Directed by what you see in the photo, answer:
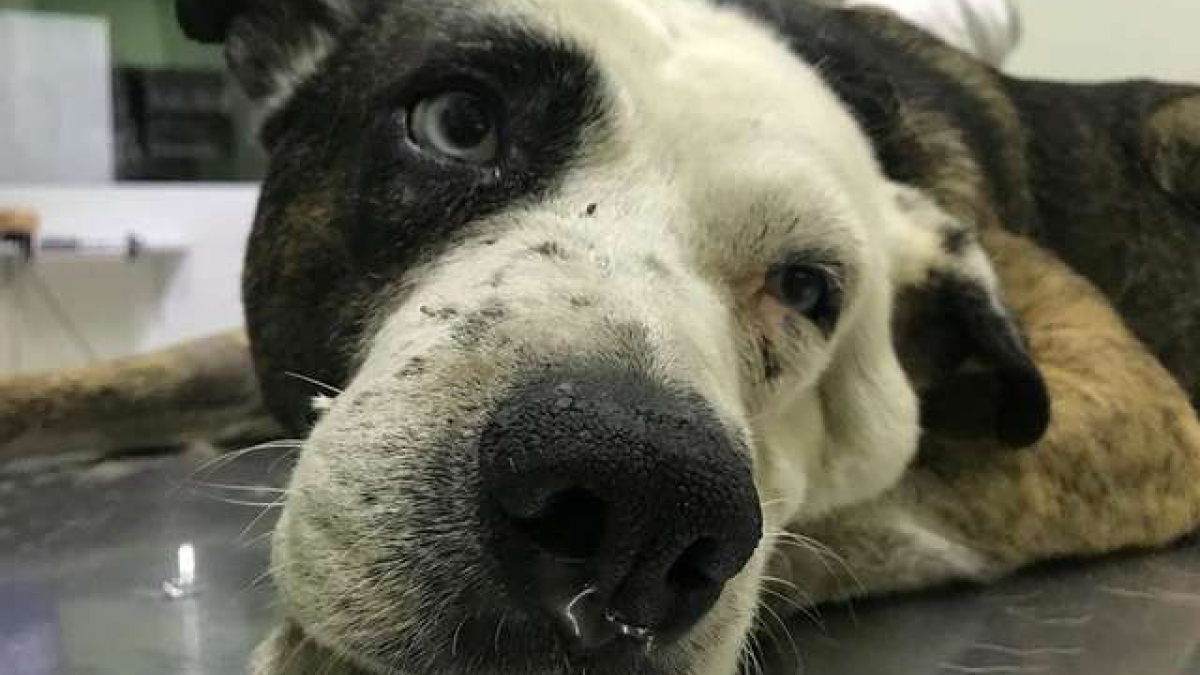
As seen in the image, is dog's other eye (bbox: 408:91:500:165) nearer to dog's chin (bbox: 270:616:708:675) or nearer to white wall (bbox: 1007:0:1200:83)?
dog's chin (bbox: 270:616:708:675)

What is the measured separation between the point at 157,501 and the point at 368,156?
0.89 m

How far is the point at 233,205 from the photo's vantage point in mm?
4113

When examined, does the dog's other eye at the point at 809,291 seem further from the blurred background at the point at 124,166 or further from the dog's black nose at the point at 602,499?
the blurred background at the point at 124,166

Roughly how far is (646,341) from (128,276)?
133 inches

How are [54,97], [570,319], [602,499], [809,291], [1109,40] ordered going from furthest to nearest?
[54,97]
[1109,40]
[809,291]
[570,319]
[602,499]

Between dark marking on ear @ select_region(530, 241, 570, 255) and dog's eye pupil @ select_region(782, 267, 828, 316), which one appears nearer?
dark marking on ear @ select_region(530, 241, 570, 255)

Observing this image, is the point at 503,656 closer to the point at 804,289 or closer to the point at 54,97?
the point at 804,289

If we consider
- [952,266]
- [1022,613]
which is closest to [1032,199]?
[952,266]

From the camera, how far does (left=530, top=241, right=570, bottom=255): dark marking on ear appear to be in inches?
42.9

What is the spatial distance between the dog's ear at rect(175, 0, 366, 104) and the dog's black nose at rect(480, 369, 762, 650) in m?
0.76

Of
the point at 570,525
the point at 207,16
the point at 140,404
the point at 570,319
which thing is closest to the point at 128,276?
the point at 140,404

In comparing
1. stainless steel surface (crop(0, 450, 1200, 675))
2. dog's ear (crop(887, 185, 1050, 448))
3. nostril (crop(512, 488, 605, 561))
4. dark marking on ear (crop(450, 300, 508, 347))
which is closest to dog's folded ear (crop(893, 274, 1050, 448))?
dog's ear (crop(887, 185, 1050, 448))

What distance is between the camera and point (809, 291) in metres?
1.36

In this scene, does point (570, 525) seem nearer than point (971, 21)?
Yes
